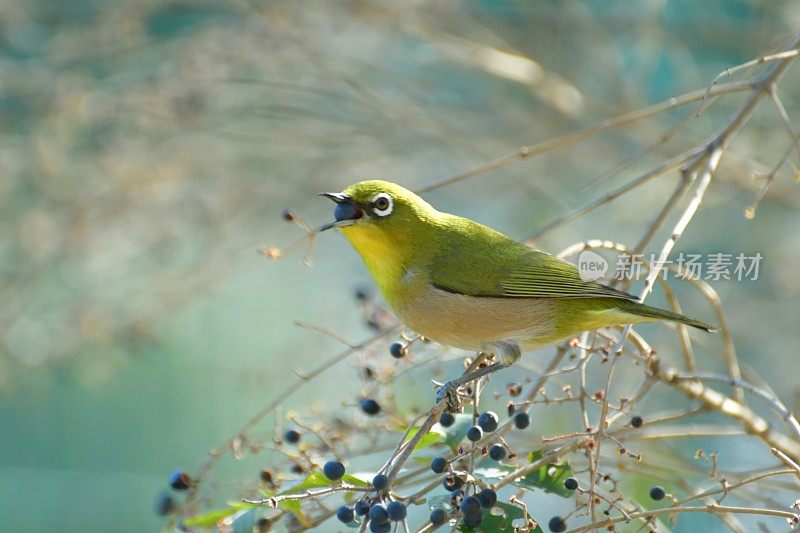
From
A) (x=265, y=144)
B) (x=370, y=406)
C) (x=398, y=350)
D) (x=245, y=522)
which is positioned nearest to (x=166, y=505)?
(x=245, y=522)

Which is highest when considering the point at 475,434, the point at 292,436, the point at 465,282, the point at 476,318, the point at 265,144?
the point at 265,144

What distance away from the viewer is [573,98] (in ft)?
15.9

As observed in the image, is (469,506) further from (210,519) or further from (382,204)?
(382,204)

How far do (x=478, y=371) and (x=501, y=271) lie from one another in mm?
474

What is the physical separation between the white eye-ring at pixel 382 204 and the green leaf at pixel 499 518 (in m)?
1.17

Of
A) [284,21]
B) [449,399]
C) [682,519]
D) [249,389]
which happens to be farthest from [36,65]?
[682,519]

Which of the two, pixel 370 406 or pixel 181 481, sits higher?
pixel 370 406

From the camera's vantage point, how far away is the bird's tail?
106 inches

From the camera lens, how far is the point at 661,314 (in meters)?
2.78

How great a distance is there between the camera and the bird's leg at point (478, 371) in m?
2.71

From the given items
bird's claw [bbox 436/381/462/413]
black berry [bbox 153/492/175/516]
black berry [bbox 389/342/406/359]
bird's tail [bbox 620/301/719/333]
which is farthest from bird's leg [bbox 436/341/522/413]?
black berry [bbox 153/492/175/516]

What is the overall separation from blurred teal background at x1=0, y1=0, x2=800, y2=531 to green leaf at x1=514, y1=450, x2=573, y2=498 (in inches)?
79.6

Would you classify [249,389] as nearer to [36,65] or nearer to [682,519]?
[36,65]

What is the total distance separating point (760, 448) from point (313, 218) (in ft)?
9.31
